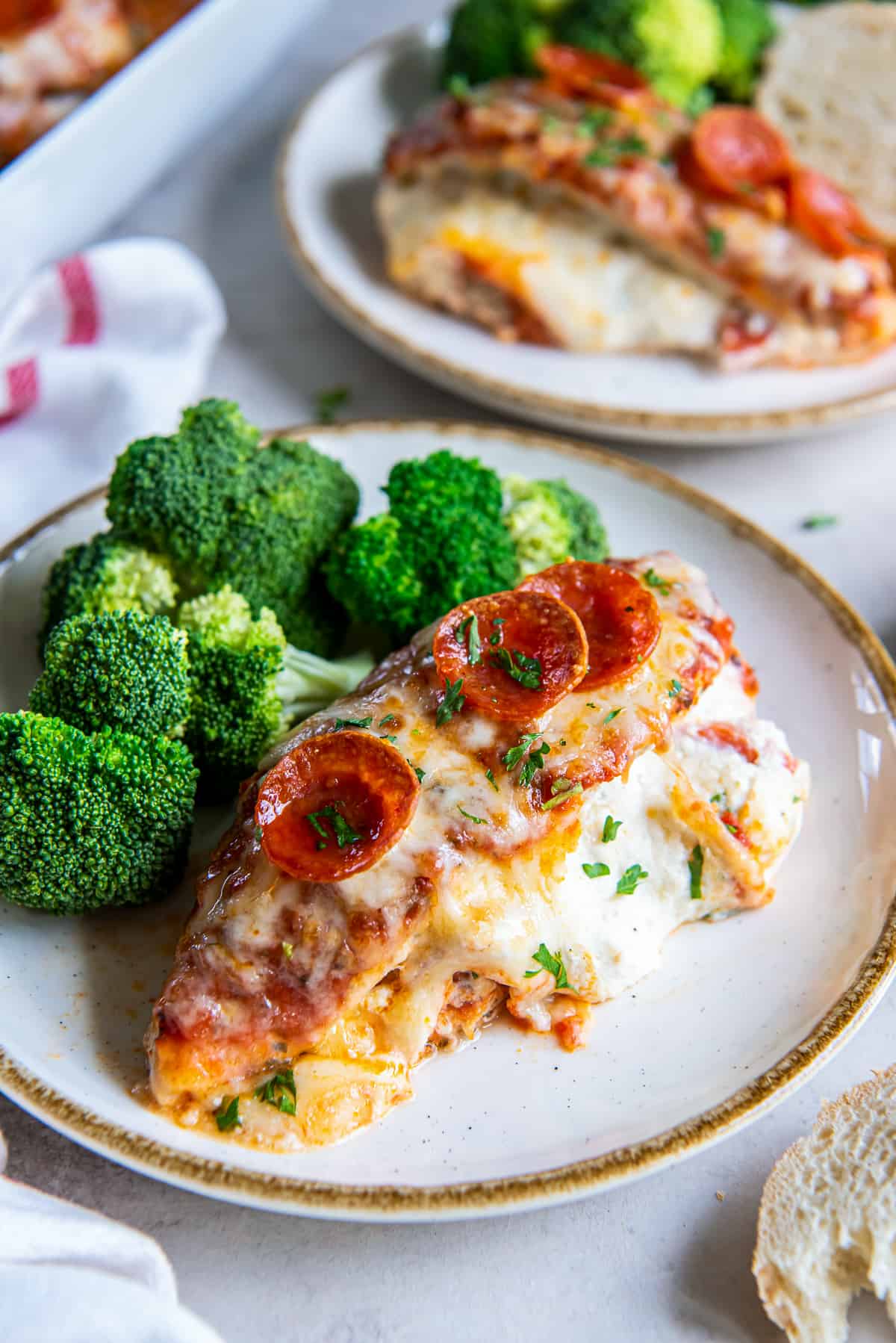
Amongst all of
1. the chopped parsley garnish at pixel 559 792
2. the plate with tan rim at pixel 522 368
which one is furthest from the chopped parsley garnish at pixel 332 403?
the chopped parsley garnish at pixel 559 792

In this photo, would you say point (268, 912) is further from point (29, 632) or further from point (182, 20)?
point (182, 20)

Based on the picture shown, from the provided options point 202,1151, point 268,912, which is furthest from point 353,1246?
point 268,912

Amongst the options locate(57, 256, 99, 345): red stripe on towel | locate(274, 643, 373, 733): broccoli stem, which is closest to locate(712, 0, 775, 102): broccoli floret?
locate(57, 256, 99, 345): red stripe on towel

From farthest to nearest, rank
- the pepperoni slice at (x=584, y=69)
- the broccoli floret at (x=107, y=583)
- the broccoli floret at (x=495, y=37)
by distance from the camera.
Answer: the broccoli floret at (x=495, y=37) → the pepperoni slice at (x=584, y=69) → the broccoli floret at (x=107, y=583)

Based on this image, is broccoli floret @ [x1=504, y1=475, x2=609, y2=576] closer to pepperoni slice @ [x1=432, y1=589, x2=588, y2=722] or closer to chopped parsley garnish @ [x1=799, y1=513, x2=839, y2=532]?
pepperoni slice @ [x1=432, y1=589, x2=588, y2=722]

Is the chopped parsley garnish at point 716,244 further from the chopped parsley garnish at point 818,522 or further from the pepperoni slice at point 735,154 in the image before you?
the chopped parsley garnish at point 818,522

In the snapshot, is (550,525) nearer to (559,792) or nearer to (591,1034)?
(559,792)
